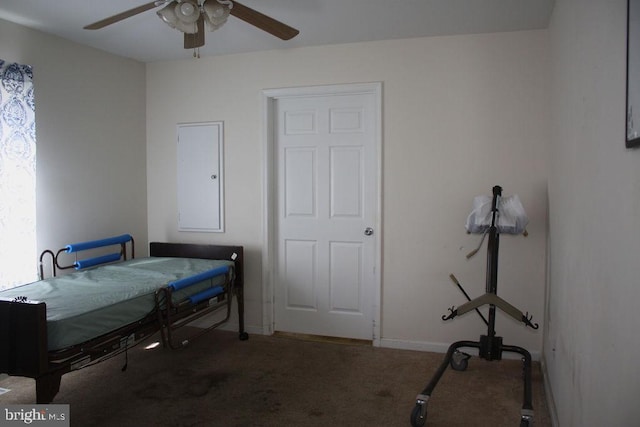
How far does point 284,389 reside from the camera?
3.05 meters

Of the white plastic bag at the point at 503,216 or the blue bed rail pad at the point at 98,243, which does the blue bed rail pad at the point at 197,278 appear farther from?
the white plastic bag at the point at 503,216

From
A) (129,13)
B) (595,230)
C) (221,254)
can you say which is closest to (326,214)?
(221,254)

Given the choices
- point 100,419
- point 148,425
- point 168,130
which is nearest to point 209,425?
point 148,425

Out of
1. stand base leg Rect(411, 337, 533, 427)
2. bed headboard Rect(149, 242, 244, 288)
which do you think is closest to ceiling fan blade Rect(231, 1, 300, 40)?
bed headboard Rect(149, 242, 244, 288)

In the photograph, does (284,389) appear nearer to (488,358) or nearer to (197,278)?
(197,278)

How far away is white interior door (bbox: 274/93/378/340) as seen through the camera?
3922mm

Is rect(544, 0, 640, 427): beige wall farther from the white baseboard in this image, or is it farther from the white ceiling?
the white baseboard

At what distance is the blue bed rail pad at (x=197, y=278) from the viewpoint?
120 inches

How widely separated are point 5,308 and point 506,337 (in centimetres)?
329

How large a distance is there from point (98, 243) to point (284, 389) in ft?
6.39

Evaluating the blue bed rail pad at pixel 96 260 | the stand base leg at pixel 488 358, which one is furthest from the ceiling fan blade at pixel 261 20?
the blue bed rail pad at pixel 96 260

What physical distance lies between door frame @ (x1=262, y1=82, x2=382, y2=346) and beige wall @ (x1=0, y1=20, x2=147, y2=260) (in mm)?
1277

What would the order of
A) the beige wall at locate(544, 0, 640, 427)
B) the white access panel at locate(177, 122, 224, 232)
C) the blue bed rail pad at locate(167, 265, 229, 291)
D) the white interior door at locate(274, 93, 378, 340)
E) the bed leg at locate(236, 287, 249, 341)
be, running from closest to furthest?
the beige wall at locate(544, 0, 640, 427) < the blue bed rail pad at locate(167, 265, 229, 291) < the white interior door at locate(274, 93, 378, 340) < the bed leg at locate(236, 287, 249, 341) < the white access panel at locate(177, 122, 224, 232)

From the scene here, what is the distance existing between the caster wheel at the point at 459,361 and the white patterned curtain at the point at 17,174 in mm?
3155
